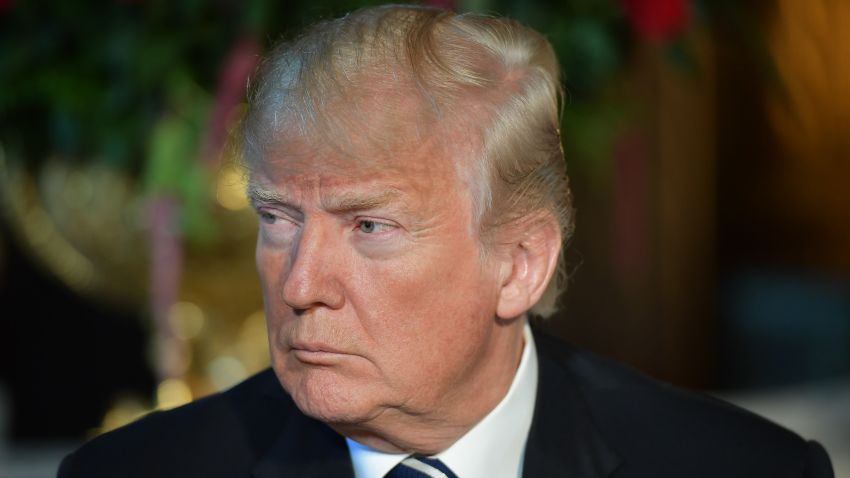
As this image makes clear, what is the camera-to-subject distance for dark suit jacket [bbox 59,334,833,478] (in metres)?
1.67

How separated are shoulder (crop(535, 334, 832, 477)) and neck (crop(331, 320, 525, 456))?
0.46ft

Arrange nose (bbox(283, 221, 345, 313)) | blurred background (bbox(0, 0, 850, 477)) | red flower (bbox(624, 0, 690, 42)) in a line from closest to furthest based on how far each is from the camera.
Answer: nose (bbox(283, 221, 345, 313)), red flower (bbox(624, 0, 690, 42)), blurred background (bbox(0, 0, 850, 477))

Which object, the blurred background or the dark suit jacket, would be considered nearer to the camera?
the dark suit jacket

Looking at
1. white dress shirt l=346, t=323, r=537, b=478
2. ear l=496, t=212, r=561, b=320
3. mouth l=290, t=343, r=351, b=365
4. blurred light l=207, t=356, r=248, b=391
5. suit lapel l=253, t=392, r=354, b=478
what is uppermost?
blurred light l=207, t=356, r=248, b=391

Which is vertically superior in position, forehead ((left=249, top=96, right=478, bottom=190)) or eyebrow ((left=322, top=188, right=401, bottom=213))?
forehead ((left=249, top=96, right=478, bottom=190))

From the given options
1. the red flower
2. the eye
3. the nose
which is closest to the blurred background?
the red flower

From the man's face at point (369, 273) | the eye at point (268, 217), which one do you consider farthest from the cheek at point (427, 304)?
the eye at point (268, 217)

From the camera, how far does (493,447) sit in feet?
5.39

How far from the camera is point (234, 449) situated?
5.58ft

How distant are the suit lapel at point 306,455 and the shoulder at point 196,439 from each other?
3cm

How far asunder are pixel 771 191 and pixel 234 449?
2442mm

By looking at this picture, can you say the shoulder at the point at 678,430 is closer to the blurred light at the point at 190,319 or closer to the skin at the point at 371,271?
the skin at the point at 371,271

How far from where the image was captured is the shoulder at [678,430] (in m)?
1.70

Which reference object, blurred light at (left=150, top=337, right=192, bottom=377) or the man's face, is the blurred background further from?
the man's face
